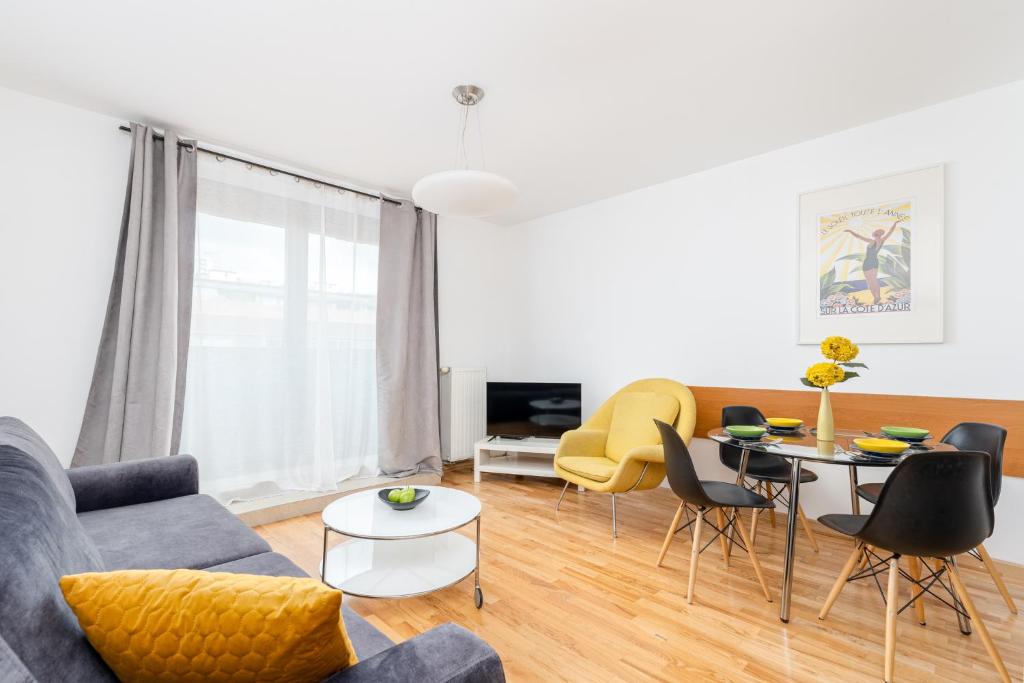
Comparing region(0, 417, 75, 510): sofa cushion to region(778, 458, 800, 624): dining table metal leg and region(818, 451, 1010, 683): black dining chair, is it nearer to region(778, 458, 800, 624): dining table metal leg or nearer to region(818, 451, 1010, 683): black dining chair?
region(778, 458, 800, 624): dining table metal leg

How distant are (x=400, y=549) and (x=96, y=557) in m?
1.43

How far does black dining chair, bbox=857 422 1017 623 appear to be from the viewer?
2.05 meters

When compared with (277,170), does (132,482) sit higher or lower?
lower

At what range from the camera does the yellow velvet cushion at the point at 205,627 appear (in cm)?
76

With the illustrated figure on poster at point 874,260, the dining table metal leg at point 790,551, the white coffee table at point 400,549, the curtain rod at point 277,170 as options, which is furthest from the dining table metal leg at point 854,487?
the curtain rod at point 277,170

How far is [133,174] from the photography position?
2.90 m

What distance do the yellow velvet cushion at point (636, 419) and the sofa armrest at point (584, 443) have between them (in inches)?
2.1

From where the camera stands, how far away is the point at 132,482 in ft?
7.45

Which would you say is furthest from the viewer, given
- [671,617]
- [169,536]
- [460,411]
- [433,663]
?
[460,411]

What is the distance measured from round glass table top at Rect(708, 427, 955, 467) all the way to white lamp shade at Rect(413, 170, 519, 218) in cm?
165

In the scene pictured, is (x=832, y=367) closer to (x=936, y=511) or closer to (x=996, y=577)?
(x=936, y=511)

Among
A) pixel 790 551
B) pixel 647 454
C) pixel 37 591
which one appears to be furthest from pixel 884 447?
pixel 37 591

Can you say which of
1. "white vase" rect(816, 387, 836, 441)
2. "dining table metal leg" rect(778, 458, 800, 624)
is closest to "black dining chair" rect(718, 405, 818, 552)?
"white vase" rect(816, 387, 836, 441)

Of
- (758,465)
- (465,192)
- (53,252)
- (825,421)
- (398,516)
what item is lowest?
(398,516)
